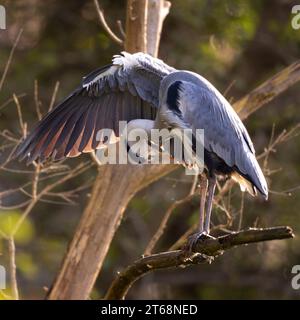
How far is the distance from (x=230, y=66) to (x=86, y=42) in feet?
6.13

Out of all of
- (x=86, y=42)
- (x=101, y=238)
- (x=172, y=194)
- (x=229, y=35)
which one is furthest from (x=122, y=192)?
(x=86, y=42)

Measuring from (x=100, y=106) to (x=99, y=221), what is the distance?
871 millimetres

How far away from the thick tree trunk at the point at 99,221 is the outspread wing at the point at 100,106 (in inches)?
15.9

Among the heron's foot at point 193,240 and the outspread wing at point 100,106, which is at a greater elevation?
the outspread wing at point 100,106

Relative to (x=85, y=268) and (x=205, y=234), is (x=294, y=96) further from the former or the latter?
(x=205, y=234)

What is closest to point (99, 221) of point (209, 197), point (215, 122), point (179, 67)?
point (209, 197)

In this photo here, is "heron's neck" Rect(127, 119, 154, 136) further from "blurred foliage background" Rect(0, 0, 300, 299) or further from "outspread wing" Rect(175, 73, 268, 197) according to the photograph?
"blurred foliage background" Rect(0, 0, 300, 299)

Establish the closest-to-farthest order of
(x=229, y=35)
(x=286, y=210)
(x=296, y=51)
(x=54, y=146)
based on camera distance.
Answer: (x=54, y=146)
(x=286, y=210)
(x=229, y=35)
(x=296, y=51)

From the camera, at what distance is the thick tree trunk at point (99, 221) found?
686 centimetres

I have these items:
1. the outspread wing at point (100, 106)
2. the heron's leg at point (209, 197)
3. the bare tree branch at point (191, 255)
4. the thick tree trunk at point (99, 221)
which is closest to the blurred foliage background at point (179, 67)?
the thick tree trunk at point (99, 221)

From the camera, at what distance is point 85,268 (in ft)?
22.5

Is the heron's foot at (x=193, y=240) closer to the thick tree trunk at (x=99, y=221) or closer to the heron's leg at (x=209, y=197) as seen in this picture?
the heron's leg at (x=209, y=197)

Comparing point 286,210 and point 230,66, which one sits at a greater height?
point 230,66

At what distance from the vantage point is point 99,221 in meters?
6.90
